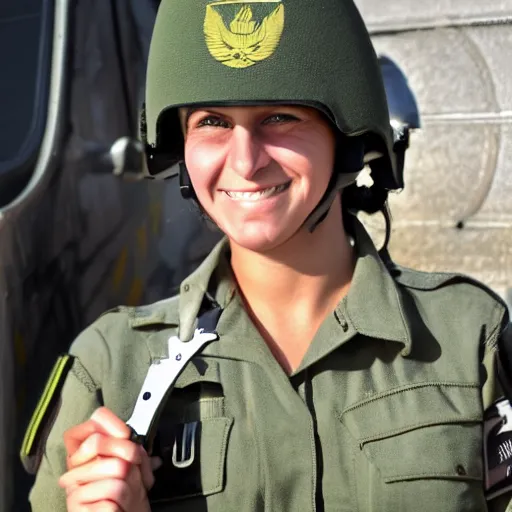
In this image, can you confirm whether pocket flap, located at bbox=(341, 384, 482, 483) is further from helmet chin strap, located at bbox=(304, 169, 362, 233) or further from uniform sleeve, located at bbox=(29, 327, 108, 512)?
uniform sleeve, located at bbox=(29, 327, 108, 512)

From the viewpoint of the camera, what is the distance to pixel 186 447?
4.06ft

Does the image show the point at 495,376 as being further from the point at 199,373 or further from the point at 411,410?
the point at 199,373

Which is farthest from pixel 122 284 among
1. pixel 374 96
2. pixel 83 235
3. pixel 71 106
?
pixel 374 96

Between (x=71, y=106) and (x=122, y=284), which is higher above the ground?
(x=71, y=106)

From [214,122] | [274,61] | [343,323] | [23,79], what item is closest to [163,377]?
[343,323]

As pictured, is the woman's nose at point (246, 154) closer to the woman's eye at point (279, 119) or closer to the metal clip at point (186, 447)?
the woman's eye at point (279, 119)

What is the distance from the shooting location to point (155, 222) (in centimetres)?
226

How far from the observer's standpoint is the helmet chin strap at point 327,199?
125 cm

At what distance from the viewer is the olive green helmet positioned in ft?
3.94

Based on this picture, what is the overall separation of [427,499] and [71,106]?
125 cm

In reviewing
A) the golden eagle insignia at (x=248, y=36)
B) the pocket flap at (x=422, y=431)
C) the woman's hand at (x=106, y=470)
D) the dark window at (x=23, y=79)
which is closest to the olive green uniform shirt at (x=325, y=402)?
the pocket flap at (x=422, y=431)

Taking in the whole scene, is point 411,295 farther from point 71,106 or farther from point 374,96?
point 71,106

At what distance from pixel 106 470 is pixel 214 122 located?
53 cm

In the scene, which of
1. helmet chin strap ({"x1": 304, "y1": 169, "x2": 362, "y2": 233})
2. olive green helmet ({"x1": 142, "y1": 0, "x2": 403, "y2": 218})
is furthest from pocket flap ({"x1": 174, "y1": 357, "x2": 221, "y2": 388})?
olive green helmet ({"x1": 142, "y1": 0, "x2": 403, "y2": 218})
